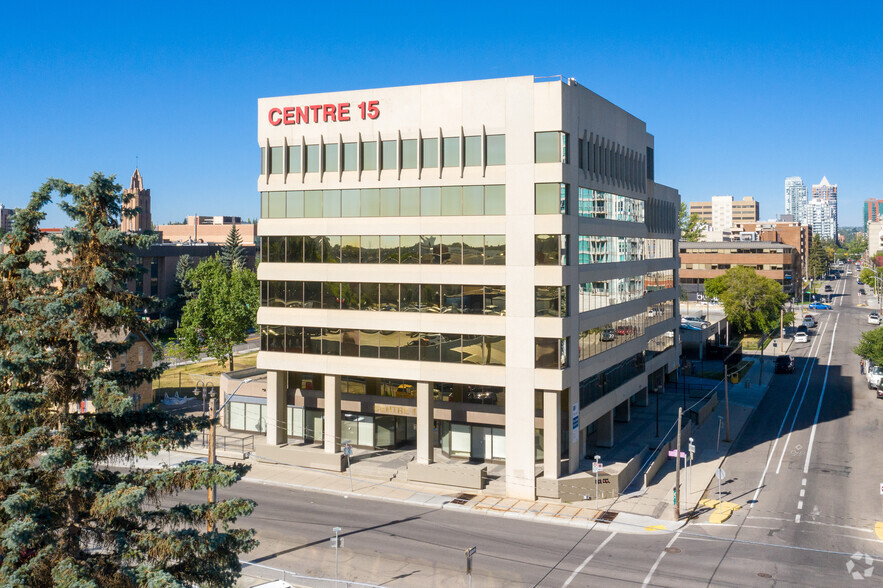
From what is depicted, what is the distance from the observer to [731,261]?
508 feet

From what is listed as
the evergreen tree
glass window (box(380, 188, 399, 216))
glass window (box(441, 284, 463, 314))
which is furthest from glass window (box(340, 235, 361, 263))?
the evergreen tree

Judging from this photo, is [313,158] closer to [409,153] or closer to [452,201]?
[409,153]

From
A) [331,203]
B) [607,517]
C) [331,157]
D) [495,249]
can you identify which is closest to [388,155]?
[331,157]

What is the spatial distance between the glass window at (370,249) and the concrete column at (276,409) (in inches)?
449

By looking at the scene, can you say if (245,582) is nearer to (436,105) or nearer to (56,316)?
(56,316)

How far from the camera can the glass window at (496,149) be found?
149ft

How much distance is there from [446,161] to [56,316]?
2993 cm

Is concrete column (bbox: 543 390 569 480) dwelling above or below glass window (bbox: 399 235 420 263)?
below

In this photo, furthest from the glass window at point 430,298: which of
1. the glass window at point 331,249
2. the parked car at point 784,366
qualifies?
the parked car at point 784,366

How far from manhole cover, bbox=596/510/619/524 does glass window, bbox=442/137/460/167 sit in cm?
2257

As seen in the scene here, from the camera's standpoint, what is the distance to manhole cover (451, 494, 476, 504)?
4328 cm

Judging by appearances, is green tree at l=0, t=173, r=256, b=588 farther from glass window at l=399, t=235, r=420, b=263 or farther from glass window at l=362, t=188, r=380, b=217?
glass window at l=362, t=188, r=380, b=217

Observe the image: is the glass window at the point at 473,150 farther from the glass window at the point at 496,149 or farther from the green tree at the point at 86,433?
the green tree at the point at 86,433

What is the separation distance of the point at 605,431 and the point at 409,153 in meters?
24.8
